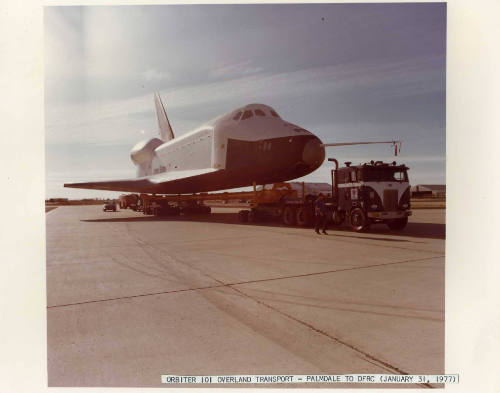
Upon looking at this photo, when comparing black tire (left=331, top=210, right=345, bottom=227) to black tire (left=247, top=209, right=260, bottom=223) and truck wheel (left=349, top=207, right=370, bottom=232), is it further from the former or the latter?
black tire (left=247, top=209, right=260, bottom=223)

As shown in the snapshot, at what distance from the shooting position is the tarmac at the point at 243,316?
318 cm

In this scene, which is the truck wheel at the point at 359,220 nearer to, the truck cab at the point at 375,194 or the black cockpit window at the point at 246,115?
the truck cab at the point at 375,194

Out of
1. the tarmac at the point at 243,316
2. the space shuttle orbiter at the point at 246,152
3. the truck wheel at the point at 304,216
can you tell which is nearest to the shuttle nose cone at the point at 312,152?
the space shuttle orbiter at the point at 246,152

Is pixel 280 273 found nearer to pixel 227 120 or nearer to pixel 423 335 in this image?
pixel 423 335

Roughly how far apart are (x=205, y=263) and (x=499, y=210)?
5184 mm

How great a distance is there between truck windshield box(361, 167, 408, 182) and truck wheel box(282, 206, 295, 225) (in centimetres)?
369

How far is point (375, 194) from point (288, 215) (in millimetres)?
4142

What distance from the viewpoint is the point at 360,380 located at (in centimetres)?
312

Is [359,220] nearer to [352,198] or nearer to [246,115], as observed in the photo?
[352,198]

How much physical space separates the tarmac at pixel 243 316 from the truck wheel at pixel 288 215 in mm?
6682

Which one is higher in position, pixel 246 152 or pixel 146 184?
pixel 246 152

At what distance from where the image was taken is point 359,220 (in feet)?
38.7
